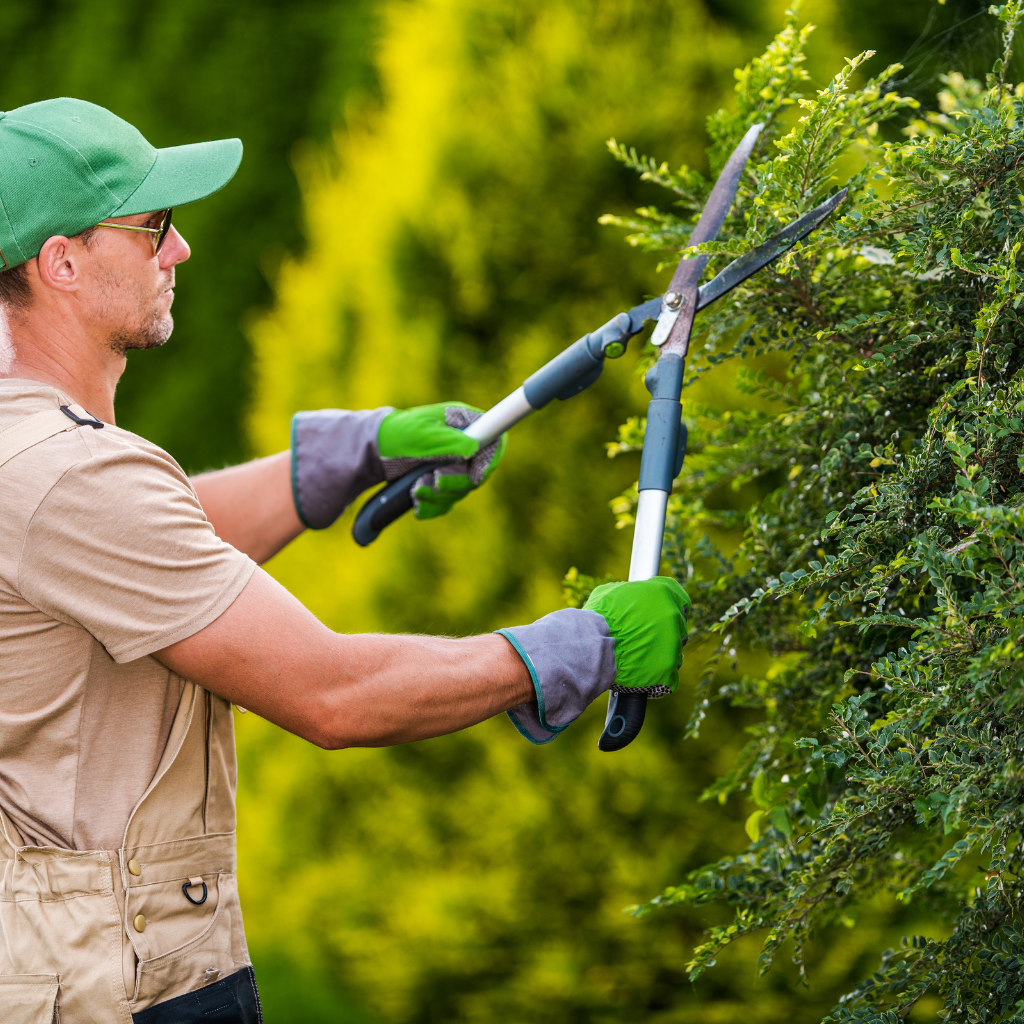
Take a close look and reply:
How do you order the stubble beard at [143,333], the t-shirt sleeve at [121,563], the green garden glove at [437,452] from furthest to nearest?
1. the green garden glove at [437,452]
2. the stubble beard at [143,333]
3. the t-shirt sleeve at [121,563]

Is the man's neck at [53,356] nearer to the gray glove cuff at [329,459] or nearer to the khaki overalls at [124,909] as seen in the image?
the khaki overalls at [124,909]

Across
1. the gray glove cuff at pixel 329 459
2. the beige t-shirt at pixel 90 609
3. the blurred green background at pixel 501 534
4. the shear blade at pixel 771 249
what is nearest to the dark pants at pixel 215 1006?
the beige t-shirt at pixel 90 609

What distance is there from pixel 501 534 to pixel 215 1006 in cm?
190

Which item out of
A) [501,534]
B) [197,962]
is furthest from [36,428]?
[501,534]

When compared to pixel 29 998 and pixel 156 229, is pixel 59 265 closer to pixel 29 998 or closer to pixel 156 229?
pixel 156 229

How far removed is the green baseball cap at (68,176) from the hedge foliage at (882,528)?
805mm

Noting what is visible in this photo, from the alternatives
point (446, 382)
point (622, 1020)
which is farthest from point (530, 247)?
point (622, 1020)

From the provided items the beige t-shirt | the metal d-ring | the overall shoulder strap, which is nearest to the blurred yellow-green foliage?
the metal d-ring

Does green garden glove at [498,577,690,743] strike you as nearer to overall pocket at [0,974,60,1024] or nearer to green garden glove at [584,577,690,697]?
green garden glove at [584,577,690,697]

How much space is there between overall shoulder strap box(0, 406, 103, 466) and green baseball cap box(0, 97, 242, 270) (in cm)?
30

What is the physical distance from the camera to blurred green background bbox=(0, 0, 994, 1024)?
296 centimetres

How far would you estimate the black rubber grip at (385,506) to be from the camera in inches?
91.8

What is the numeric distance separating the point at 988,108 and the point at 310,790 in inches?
125

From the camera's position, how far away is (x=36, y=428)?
1.44m
